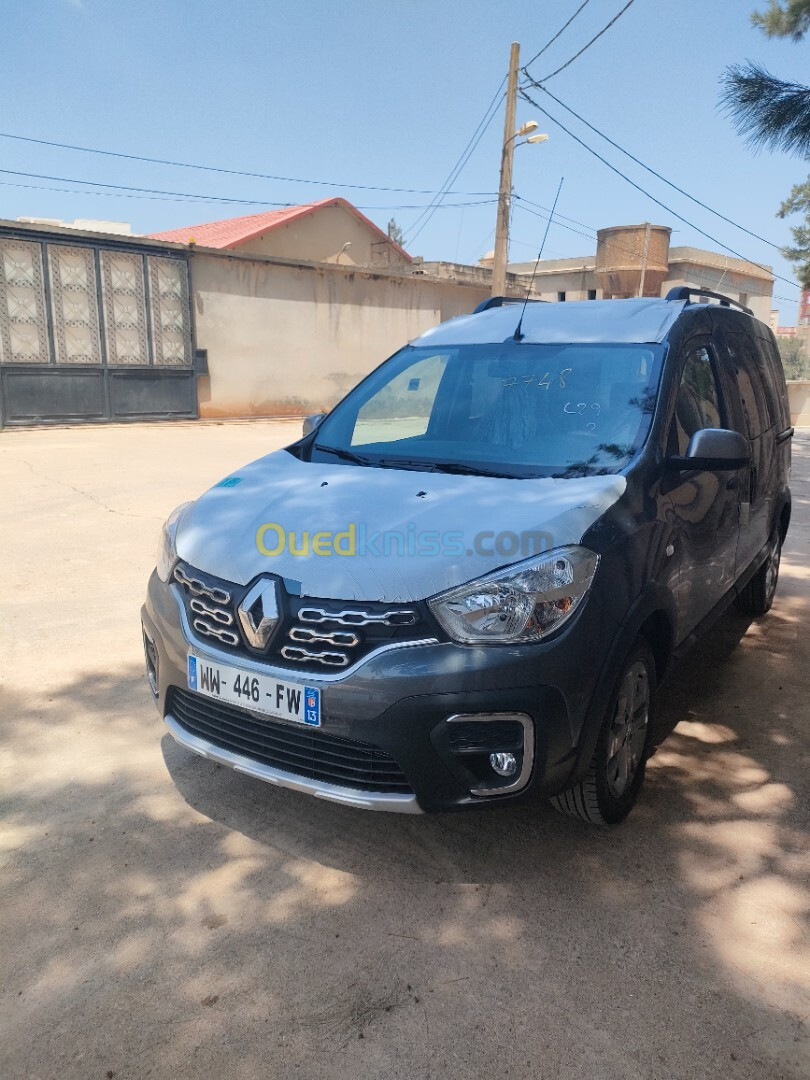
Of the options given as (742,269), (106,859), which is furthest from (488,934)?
(742,269)

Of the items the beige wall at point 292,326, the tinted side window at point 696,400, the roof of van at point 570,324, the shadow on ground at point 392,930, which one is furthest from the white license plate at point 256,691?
the beige wall at point 292,326

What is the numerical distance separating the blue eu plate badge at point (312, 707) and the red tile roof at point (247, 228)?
858 inches

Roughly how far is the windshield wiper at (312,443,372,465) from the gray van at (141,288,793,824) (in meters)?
0.02

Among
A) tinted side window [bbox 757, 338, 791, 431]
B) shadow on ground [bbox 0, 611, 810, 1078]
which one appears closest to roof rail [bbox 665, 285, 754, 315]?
tinted side window [bbox 757, 338, 791, 431]

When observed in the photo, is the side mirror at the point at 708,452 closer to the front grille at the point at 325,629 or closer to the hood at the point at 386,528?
the hood at the point at 386,528

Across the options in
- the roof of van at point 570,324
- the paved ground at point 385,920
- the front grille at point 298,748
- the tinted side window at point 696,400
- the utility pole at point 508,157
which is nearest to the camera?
the paved ground at point 385,920

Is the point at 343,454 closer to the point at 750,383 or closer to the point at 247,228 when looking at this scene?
the point at 750,383

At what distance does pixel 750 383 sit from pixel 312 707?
10.3ft

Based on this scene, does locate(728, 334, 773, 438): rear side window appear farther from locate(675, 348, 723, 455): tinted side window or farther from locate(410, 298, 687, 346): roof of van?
locate(410, 298, 687, 346): roof of van

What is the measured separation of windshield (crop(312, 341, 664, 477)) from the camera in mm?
3070

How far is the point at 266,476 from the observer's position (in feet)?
10.5

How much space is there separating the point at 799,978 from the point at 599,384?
2.11 m

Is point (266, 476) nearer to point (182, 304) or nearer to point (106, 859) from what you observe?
point (106, 859)

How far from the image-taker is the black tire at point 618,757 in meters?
2.64
